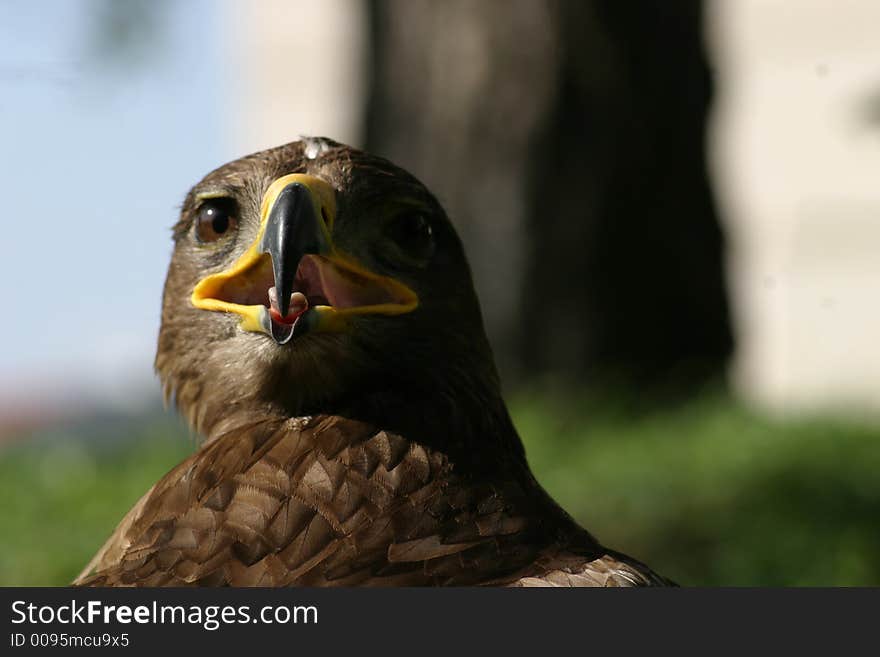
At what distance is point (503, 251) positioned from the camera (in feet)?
22.6

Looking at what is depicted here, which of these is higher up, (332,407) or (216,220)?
(216,220)

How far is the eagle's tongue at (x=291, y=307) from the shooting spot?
8.41 feet

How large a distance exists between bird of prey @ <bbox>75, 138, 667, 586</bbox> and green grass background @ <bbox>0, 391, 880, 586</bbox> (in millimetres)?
2353

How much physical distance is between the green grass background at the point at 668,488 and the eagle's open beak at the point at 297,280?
250 cm

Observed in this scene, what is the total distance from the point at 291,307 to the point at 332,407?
0.25m

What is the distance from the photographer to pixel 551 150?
6.87 metres

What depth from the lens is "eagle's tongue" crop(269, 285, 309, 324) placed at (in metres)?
2.56

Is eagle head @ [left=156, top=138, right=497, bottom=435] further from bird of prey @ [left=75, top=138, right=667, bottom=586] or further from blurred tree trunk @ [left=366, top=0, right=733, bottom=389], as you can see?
blurred tree trunk @ [left=366, top=0, right=733, bottom=389]

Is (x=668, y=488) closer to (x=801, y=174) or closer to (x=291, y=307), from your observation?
(x=291, y=307)

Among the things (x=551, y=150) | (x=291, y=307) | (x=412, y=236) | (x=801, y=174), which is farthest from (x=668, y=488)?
(x=801, y=174)

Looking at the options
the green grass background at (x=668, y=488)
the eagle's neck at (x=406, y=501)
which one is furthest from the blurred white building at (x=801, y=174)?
the eagle's neck at (x=406, y=501)

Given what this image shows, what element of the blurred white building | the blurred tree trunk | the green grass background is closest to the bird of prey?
the green grass background

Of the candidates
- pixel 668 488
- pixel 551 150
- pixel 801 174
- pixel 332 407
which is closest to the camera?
pixel 332 407

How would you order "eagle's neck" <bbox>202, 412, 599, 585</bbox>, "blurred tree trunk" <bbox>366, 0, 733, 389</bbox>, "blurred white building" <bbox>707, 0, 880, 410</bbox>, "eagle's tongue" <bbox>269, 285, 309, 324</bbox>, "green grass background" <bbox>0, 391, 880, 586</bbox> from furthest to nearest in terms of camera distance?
"blurred white building" <bbox>707, 0, 880, 410</bbox> < "blurred tree trunk" <bbox>366, 0, 733, 389</bbox> < "green grass background" <bbox>0, 391, 880, 586</bbox> < "eagle's tongue" <bbox>269, 285, 309, 324</bbox> < "eagle's neck" <bbox>202, 412, 599, 585</bbox>
